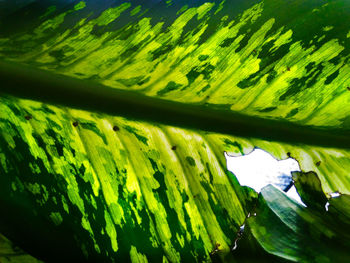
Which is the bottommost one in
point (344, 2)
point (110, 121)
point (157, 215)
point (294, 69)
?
point (157, 215)

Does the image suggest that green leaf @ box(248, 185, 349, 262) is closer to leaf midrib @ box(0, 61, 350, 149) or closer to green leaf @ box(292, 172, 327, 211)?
green leaf @ box(292, 172, 327, 211)

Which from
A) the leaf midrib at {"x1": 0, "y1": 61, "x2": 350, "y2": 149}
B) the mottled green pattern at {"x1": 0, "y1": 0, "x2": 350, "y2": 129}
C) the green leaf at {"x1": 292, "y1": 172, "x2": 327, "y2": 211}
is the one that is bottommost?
the green leaf at {"x1": 292, "y1": 172, "x2": 327, "y2": 211}

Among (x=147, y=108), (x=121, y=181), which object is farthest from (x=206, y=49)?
(x=121, y=181)

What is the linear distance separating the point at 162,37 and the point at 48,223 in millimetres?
308

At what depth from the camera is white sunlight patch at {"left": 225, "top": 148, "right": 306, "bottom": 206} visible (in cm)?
70

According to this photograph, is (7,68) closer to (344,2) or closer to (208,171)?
(208,171)

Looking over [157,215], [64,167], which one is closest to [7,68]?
[64,167]

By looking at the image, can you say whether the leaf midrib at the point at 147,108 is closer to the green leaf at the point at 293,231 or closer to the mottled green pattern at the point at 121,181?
the mottled green pattern at the point at 121,181

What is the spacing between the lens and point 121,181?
0.59 m

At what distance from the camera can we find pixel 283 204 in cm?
58

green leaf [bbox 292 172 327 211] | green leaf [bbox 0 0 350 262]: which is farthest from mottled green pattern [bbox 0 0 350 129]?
green leaf [bbox 292 172 327 211]

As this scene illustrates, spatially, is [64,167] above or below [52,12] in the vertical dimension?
below

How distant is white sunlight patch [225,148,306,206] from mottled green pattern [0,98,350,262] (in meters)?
0.02

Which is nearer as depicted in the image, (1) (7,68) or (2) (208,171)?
(1) (7,68)
